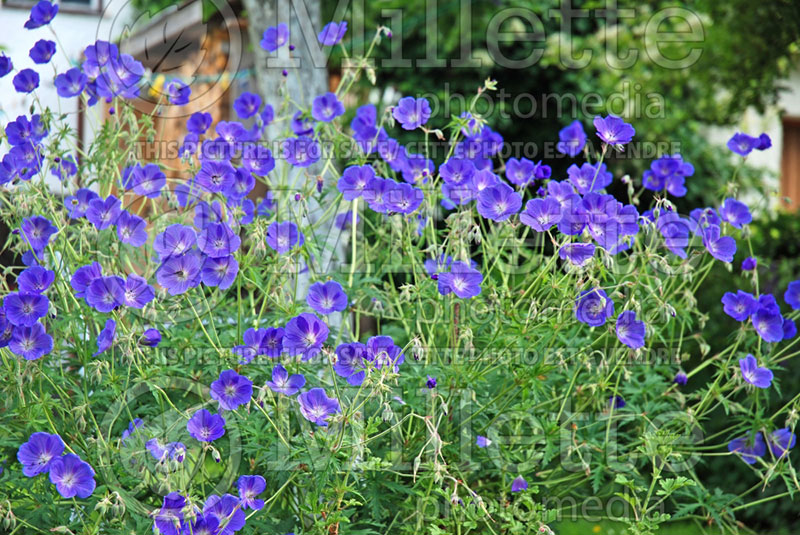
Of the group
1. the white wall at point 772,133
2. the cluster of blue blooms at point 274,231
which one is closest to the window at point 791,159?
the white wall at point 772,133

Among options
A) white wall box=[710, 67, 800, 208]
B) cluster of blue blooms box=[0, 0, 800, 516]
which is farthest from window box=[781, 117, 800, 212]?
cluster of blue blooms box=[0, 0, 800, 516]

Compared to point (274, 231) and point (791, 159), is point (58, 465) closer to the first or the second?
point (274, 231)

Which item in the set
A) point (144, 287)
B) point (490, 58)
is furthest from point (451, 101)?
point (144, 287)

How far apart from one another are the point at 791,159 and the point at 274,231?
9.90 metres

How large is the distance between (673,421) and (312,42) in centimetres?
278

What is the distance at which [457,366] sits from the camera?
205 centimetres

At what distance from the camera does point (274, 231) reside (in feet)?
6.98

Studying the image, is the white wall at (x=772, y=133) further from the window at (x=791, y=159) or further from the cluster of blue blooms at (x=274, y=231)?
the cluster of blue blooms at (x=274, y=231)

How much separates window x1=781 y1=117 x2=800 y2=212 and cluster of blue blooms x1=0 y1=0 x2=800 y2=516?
8617 millimetres

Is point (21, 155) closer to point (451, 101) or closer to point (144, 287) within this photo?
point (144, 287)

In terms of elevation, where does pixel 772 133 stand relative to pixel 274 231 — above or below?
below

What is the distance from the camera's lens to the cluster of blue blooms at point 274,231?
1.82 m

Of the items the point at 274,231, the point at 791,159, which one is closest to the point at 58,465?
the point at 274,231

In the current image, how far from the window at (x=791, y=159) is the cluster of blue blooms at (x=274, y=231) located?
8.62 metres
